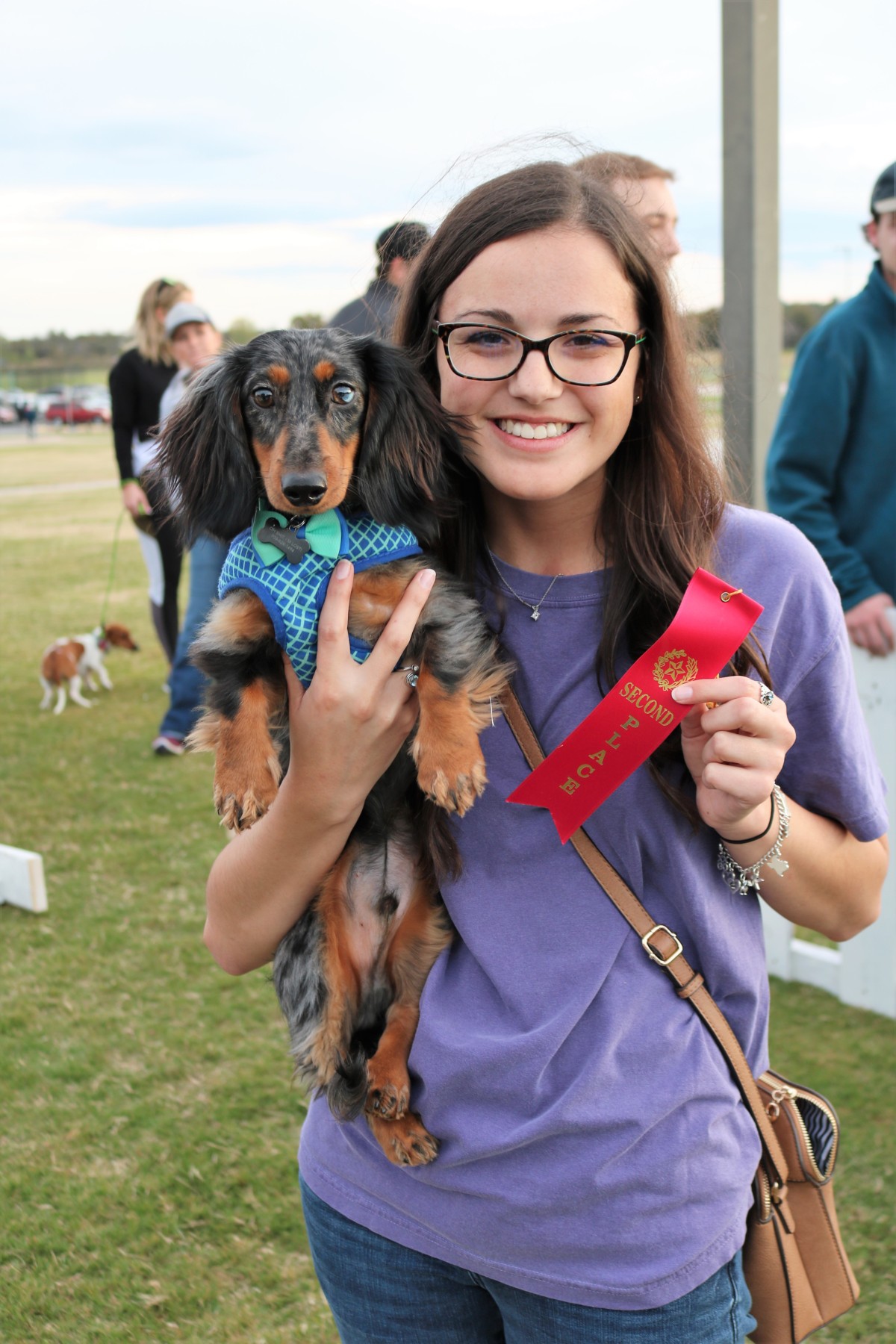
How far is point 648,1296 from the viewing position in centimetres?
116

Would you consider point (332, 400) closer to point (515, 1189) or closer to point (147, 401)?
point (515, 1189)

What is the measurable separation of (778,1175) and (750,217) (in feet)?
12.2

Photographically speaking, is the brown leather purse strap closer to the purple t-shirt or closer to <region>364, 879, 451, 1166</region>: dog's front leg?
the purple t-shirt

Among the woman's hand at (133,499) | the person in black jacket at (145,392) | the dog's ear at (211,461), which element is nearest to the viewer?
the dog's ear at (211,461)

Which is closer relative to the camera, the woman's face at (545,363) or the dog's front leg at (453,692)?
the woman's face at (545,363)

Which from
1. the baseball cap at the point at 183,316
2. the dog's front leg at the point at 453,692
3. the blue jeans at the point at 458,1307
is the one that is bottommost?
the blue jeans at the point at 458,1307

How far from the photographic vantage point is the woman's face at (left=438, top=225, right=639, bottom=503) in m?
1.31

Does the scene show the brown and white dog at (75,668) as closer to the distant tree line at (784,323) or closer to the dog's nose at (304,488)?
the distant tree line at (784,323)

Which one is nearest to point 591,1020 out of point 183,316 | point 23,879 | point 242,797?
point 242,797

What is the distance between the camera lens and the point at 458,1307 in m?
1.30

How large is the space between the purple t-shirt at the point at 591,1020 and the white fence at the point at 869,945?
226 centimetres

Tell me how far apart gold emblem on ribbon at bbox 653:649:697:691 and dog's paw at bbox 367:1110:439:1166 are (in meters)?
0.54

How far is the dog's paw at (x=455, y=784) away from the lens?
1.43 m

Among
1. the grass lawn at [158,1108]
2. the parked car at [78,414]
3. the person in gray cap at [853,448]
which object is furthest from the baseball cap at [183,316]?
the parked car at [78,414]
